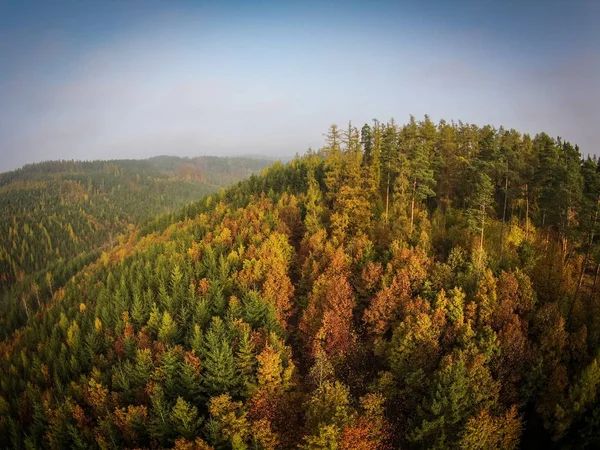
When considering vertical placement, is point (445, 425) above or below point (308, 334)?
below

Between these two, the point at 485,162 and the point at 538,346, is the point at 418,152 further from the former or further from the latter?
the point at 538,346

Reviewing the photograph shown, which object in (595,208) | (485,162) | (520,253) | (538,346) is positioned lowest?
(538,346)

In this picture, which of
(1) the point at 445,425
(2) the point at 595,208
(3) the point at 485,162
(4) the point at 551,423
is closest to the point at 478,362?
(1) the point at 445,425

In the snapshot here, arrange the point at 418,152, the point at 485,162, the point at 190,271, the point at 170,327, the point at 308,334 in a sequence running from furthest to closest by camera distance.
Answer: the point at 190,271 → the point at 418,152 → the point at 485,162 → the point at 170,327 → the point at 308,334

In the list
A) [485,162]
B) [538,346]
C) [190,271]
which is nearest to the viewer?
[538,346]

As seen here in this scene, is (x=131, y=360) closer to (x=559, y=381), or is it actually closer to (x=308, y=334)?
(x=308, y=334)

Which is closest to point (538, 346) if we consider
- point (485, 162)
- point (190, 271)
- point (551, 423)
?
point (551, 423)

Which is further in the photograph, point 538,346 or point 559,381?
point 538,346
